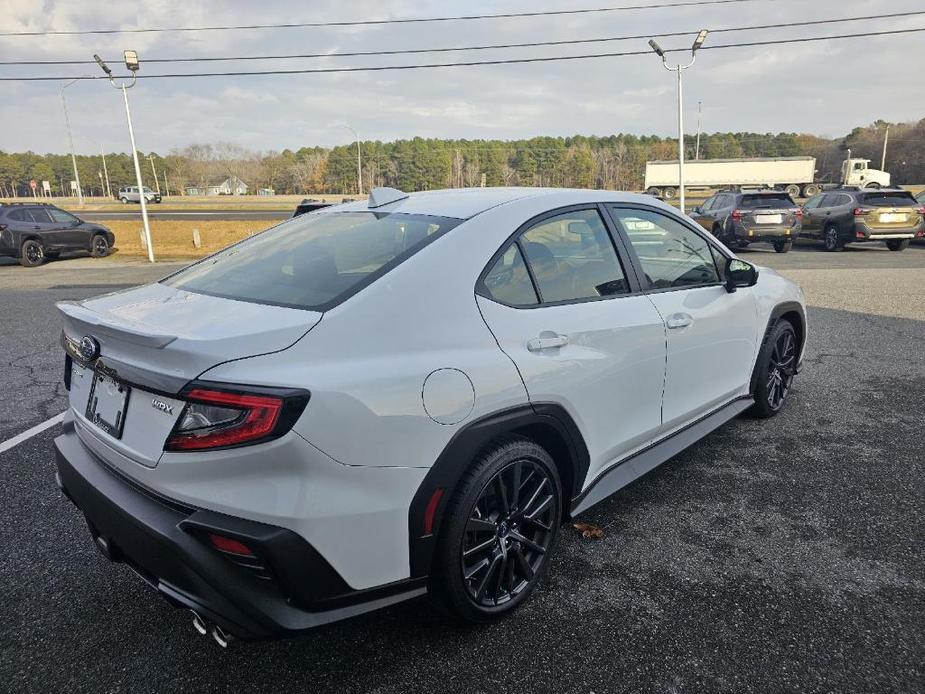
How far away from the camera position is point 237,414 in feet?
5.75

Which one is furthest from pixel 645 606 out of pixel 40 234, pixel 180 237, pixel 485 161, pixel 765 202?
pixel 485 161

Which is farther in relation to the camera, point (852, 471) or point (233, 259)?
point (852, 471)

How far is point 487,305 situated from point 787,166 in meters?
60.5

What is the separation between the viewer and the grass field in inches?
871

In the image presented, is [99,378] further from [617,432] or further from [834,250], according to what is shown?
[834,250]

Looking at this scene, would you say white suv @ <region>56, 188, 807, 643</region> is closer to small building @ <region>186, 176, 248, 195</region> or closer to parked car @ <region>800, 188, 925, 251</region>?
parked car @ <region>800, 188, 925, 251</region>

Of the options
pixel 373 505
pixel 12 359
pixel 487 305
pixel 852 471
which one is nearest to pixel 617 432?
pixel 487 305

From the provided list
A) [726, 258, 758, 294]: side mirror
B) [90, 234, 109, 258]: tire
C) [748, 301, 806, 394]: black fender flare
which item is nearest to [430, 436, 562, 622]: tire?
[726, 258, 758, 294]: side mirror

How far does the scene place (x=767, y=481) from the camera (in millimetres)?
3580

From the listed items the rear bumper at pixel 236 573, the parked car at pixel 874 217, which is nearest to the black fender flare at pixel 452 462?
the rear bumper at pixel 236 573

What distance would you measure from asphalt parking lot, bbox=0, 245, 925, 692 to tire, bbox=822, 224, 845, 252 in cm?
1558

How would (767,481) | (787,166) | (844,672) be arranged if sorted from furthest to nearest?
(787,166), (767,481), (844,672)

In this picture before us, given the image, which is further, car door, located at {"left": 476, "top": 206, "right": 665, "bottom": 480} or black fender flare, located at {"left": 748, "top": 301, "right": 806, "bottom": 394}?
black fender flare, located at {"left": 748, "top": 301, "right": 806, "bottom": 394}

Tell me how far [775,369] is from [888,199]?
618 inches
